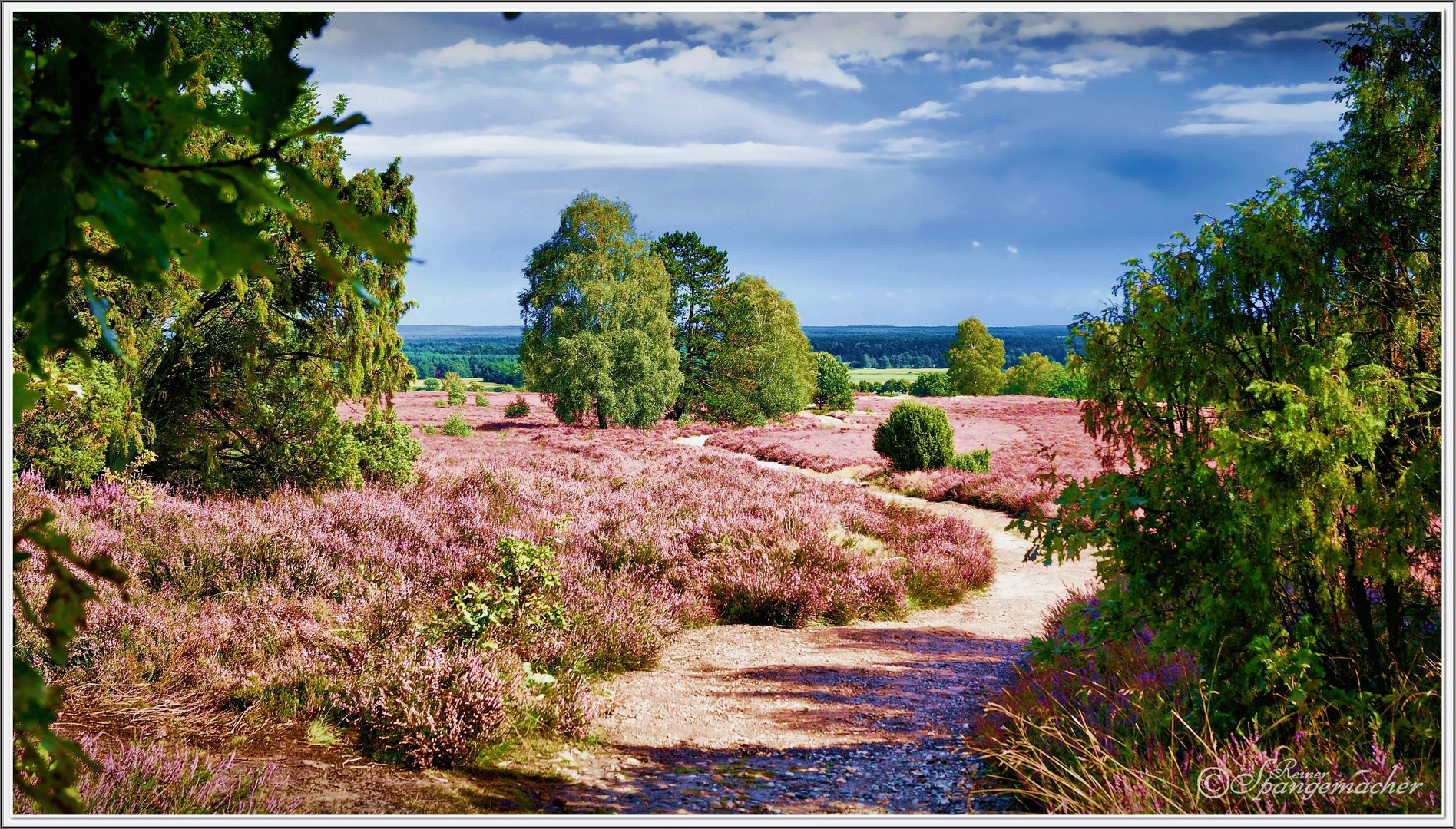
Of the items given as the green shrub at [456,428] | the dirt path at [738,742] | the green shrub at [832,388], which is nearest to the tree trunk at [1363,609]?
the dirt path at [738,742]

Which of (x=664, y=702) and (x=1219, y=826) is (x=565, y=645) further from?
(x=1219, y=826)

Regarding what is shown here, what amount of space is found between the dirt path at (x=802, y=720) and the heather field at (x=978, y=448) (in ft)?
4.97

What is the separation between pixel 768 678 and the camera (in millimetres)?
5270

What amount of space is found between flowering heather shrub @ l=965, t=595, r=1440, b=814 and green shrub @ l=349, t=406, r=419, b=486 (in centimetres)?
755

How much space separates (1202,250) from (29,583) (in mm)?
6511

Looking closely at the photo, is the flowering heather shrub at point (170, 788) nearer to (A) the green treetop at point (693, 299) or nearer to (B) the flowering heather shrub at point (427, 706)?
(B) the flowering heather shrub at point (427, 706)

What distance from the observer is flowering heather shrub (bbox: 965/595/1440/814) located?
258 centimetres

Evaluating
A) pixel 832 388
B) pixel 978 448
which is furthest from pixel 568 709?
pixel 832 388

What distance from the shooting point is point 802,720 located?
446 centimetres

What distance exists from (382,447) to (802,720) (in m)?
6.78

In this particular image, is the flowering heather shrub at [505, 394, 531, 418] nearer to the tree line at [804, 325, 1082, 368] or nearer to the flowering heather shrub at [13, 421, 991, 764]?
the flowering heather shrub at [13, 421, 991, 764]

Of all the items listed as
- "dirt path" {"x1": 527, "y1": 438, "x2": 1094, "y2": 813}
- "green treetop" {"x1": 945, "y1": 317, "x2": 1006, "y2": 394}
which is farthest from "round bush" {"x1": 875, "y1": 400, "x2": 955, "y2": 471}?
"green treetop" {"x1": 945, "y1": 317, "x2": 1006, "y2": 394}

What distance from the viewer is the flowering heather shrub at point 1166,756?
8.48 ft

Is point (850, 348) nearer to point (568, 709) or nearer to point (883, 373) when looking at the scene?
point (883, 373)
